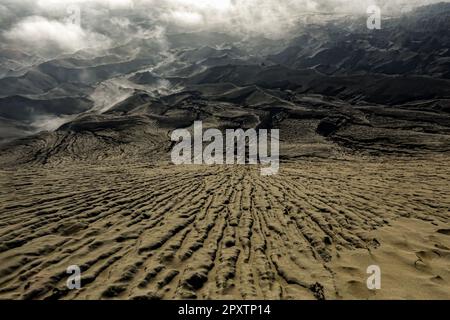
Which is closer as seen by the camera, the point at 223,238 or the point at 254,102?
the point at 223,238

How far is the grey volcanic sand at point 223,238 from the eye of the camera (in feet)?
19.1

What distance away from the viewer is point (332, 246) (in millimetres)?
7273

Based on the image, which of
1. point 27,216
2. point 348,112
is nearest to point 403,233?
point 27,216

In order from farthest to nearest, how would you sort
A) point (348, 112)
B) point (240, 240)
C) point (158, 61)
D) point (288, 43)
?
point (288, 43) → point (158, 61) → point (348, 112) → point (240, 240)

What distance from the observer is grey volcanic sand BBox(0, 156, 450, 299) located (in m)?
5.83

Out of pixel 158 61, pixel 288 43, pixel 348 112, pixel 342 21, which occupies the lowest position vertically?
pixel 348 112

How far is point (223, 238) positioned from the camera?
763cm

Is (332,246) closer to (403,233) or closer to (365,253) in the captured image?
(365,253)

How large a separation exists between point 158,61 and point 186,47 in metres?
21.2

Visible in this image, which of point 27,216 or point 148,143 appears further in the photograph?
point 148,143

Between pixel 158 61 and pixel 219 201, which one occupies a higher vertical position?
pixel 158 61

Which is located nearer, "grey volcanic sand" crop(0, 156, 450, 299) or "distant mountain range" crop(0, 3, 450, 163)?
"grey volcanic sand" crop(0, 156, 450, 299)

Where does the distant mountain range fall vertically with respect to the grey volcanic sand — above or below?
above

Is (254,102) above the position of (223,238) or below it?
above
